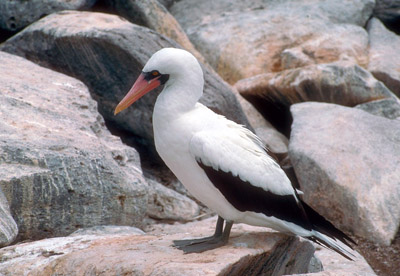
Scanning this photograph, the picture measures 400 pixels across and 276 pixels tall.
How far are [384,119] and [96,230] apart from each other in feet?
14.2

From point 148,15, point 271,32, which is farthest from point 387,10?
point 148,15

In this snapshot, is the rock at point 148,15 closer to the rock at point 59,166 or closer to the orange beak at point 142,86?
the rock at point 59,166

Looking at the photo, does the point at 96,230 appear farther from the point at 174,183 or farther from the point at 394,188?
the point at 394,188

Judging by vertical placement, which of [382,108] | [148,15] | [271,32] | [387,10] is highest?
[148,15]

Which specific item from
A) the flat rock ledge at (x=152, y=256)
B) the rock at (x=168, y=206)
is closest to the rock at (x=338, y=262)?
the flat rock ledge at (x=152, y=256)

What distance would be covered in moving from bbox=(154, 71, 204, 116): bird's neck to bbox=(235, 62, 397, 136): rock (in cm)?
477

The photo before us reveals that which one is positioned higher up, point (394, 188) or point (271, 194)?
point (271, 194)

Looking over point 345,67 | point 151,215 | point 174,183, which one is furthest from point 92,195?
point 345,67

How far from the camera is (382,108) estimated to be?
8.82m

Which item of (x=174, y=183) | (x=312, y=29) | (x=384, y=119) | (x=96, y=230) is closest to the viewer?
(x=96, y=230)

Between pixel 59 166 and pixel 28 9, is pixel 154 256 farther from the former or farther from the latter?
pixel 28 9

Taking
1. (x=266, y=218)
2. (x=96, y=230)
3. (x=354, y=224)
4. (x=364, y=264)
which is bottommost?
(x=354, y=224)

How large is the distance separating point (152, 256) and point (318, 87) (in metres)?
5.50

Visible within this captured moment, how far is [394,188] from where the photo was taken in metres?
6.97
